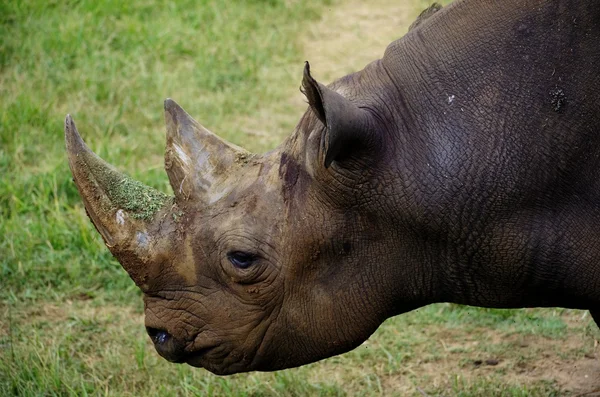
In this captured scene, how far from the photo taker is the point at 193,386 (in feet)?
16.9

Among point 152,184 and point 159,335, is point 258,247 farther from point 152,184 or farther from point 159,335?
point 152,184

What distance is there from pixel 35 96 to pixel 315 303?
15.7ft

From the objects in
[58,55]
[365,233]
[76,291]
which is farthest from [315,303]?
[58,55]

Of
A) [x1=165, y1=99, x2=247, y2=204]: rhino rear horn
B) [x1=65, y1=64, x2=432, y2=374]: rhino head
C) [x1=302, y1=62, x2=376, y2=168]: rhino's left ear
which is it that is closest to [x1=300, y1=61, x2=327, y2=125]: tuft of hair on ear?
[x1=302, y1=62, x2=376, y2=168]: rhino's left ear

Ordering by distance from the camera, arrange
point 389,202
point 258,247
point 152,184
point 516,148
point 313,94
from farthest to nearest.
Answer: point 152,184, point 258,247, point 389,202, point 516,148, point 313,94

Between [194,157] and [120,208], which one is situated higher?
[194,157]

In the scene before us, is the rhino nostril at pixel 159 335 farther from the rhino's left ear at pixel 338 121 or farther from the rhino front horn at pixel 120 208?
the rhino's left ear at pixel 338 121

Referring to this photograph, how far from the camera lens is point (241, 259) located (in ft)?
13.4

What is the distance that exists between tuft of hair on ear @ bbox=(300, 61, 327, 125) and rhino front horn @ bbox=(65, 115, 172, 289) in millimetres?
869

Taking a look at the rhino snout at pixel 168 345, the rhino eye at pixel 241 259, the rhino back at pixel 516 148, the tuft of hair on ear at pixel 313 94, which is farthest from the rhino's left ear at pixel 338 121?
the rhino snout at pixel 168 345

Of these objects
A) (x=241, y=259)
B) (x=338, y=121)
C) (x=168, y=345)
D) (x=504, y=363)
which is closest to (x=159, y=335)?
(x=168, y=345)

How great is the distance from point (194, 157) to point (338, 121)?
88cm

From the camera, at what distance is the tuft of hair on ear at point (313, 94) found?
3.54 meters

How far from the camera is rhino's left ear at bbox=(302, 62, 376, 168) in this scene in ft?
11.9
